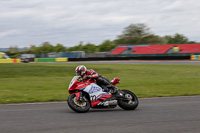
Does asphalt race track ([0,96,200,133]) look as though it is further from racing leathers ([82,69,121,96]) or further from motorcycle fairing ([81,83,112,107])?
racing leathers ([82,69,121,96])

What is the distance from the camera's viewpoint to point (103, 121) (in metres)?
6.49

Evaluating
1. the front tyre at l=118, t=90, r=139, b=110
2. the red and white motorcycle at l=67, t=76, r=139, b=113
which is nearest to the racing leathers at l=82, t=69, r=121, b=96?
the red and white motorcycle at l=67, t=76, r=139, b=113

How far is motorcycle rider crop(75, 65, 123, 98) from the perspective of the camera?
302 inches

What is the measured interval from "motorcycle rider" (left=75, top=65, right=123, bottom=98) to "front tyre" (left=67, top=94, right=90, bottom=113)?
581 millimetres

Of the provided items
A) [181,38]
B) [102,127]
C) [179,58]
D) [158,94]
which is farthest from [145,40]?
[102,127]

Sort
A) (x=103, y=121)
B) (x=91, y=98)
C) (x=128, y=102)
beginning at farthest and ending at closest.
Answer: (x=128, y=102)
(x=91, y=98)
(x=103, y=121)

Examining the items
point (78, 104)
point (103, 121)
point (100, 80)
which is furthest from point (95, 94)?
point (103, 121)

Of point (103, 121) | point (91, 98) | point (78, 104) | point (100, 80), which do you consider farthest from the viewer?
point (100, 80)

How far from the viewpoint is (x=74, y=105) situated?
24.7ft

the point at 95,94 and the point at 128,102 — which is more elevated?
the point at 95,94

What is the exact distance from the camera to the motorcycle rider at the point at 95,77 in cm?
768

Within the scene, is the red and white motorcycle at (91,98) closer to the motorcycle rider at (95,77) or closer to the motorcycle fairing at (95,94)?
the motorcycle fairing at (95,94)

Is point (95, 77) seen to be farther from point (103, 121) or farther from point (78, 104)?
point (103, 121)

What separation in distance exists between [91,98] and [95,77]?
57 centimetres
